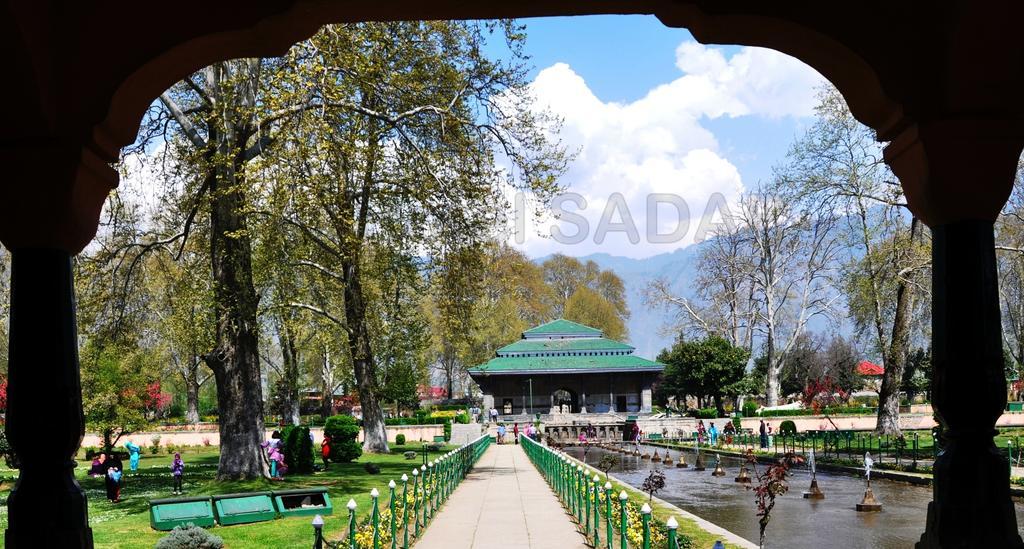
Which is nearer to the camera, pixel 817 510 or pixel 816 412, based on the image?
pixel 817 510

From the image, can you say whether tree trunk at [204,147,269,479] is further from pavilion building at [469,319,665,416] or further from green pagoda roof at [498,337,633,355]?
green pagoda roof at [498,337,633,355]

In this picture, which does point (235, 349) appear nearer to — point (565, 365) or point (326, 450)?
point (326, 450)

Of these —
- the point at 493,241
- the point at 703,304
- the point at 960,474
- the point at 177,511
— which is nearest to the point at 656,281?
the point at 703,304

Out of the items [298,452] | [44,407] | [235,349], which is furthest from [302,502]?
[44,407]

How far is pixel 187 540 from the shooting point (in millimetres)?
10961

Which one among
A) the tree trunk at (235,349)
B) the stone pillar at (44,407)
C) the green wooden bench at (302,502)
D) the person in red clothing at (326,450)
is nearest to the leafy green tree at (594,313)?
the person in red clothing at (326,450)

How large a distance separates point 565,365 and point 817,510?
4426 cm

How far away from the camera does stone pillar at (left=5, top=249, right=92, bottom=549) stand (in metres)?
5.22

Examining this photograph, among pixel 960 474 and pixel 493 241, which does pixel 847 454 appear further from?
pixel 960 474

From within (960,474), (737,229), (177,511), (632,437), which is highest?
(737,229)

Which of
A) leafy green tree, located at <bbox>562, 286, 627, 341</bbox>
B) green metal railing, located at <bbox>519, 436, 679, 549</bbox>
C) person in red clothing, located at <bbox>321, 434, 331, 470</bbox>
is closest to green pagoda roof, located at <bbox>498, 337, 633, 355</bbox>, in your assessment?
leafy green tree, located at <bbox>562, 286, 627, 341</bbox>

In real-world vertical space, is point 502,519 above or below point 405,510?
below

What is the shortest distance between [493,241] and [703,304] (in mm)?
57106

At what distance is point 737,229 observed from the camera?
69.1m
